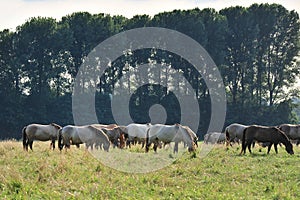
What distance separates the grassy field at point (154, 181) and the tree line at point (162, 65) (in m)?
36.3

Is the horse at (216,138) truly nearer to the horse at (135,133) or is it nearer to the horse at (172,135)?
the horse at (135,133)

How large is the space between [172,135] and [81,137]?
425cm

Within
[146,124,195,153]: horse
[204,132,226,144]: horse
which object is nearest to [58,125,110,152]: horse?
[146,124,195,153]: horse

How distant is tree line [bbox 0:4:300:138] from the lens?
53.5 meters

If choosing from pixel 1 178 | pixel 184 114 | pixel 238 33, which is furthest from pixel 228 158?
pixel 238 33

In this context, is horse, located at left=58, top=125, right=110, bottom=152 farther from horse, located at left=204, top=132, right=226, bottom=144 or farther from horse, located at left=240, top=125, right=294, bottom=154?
horse, located at left=204, top=132, right=226, bottom=144

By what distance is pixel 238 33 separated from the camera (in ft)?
195

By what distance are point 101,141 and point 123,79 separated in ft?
108

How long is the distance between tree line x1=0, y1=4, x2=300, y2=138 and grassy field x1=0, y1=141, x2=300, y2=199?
3631cm

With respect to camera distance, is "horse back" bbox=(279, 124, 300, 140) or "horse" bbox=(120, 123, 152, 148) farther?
"horse back" bbox=(279, 124, 300, 140)

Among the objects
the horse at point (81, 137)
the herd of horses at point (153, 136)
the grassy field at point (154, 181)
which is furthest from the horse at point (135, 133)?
the grassy field at point (154, 181)

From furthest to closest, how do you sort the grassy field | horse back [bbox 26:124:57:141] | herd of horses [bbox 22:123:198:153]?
horse back [bbox 26:124:57:141] → herd of horses [bbox 22:123:198:153] → the grassy field

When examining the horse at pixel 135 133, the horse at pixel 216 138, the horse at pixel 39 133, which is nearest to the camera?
the horse at pixel 39 133

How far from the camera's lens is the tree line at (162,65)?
53.5 m
